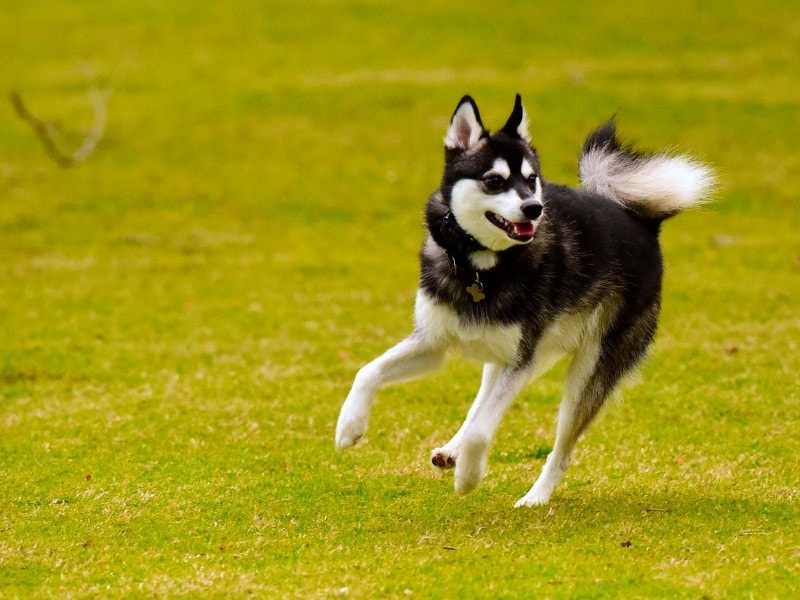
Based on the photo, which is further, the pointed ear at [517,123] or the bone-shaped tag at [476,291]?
the pointed ear at [517,123]

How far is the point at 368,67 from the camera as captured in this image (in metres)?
31.0

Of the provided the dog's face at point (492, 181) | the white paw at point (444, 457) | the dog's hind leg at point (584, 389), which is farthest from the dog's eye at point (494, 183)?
the white paw at point (444, 457)

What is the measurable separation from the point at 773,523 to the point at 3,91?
26518 mm

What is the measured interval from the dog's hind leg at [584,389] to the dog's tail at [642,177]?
0.91 meters

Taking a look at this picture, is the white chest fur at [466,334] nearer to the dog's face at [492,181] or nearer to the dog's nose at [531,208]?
the dog's face at [492,181]

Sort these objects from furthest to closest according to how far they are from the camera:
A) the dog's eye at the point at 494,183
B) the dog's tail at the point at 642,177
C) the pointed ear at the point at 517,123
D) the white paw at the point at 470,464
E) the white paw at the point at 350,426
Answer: the dog's tail at the point at 642,177 < the pointed ear at the point at 517,123 < the white paw at the point at 350,426 < the dog's eye at the point at 494,183 < the white paw at the point at 470,464

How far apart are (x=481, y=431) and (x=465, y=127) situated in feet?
6.68

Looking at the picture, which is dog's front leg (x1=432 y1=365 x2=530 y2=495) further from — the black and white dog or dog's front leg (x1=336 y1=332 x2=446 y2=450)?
dog's front leg (x1=336 y1=332 x2=446 y2=450)

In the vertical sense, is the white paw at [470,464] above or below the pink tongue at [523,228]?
below

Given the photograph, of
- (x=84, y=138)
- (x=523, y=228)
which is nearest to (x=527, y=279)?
(x=523, y=228)

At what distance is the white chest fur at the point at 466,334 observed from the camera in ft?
24.9

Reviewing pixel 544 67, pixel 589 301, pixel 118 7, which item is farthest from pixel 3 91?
pixel 589 301

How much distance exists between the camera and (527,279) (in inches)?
304

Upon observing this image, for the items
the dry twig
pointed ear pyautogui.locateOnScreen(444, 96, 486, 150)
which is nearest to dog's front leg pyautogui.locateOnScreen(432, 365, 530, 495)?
pointed ear pyautogui.locateOnScreen(444, 96, 486, 150)
